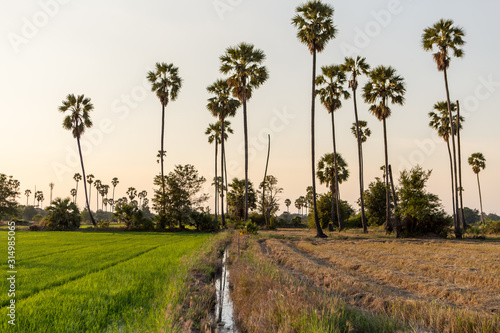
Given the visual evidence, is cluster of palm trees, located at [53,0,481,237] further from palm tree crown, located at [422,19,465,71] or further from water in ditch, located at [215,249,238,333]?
water in ditch, located at [215,249,238,333]

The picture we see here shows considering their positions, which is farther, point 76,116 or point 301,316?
point 76,116

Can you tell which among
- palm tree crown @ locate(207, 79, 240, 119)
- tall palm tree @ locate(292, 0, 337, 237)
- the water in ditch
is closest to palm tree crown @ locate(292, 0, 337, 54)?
tall palm tree @ locate(292, 0, 337, 237)

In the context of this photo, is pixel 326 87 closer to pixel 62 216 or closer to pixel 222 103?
pixel 222 103

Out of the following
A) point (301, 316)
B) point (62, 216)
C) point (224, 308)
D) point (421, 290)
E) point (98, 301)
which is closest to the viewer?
point (301, 316)

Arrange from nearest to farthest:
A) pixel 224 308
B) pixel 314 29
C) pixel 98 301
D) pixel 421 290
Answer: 1. pixel 98 301
2. pixel 224 308
3. pixel 421 290
4. pixel 314 29

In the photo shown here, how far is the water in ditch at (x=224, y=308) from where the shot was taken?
693cm

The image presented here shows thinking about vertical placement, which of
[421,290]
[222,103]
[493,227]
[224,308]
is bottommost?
[493,227]

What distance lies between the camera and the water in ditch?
22.7 feet

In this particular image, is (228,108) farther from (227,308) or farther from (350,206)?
(227,308)

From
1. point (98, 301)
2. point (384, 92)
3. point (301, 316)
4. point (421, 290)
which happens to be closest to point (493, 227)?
point (384, 92)

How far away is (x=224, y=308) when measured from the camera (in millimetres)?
8398

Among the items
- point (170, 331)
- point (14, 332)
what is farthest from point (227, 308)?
point (14, 332)

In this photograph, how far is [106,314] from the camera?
6.57 m

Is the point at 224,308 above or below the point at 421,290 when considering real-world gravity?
below
